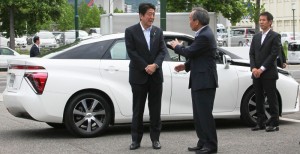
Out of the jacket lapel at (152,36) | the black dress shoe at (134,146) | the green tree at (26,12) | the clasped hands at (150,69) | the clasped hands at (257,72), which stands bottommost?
the black dress shoe at (134,146)

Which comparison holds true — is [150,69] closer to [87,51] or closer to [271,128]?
[87,51]

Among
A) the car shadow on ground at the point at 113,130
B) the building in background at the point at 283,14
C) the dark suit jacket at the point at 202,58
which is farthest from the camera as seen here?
the building in background at the point at 283,14

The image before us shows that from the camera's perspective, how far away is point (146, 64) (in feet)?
28.3

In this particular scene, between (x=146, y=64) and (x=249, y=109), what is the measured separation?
2758mm

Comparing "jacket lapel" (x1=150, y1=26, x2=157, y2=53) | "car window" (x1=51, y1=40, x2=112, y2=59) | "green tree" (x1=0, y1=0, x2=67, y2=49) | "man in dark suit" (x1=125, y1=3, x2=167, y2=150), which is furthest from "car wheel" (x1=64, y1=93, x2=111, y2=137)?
"green tree" (x1=0, y1=0, x2=67, y2=49)

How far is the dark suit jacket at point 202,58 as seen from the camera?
27.0 ft

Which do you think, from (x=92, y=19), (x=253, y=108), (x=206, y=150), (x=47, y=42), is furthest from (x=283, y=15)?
(x=206, y=150)

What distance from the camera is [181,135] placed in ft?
33.1

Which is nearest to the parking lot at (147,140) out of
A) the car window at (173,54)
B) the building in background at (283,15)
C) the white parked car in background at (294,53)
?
the car window at (173,54)

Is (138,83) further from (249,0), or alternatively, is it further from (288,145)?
(249,0)

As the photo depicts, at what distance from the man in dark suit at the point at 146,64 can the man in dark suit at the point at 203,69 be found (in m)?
0.56

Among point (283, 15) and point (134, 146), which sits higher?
point (283, 15)

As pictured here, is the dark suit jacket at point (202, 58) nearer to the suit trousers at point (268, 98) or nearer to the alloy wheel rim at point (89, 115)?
the alloy wheel rim at point (89, 115)

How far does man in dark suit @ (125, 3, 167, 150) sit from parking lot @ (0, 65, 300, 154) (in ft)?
1.04
